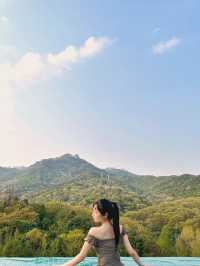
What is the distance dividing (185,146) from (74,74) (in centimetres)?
618

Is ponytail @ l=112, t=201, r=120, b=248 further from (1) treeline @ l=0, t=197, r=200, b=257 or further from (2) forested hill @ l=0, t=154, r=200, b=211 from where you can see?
(2) forested hill @ l=0, t=154, r=200, b=211

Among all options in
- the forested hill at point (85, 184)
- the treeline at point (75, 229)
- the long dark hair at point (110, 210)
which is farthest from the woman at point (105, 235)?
the forested hill at point (85, 184)

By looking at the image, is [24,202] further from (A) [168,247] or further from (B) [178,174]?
(B) [178,174]

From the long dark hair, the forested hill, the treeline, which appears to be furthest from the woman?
the forested hill

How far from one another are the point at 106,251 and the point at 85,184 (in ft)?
87.4

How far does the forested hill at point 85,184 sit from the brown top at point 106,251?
19.3 meters

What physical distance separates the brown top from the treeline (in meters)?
11.6

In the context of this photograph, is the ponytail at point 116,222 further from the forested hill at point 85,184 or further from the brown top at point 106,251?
the forested hill at point 85,184

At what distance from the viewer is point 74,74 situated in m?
Result: 22.3

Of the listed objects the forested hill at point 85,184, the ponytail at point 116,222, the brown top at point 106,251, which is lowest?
the brown top at point 106,251

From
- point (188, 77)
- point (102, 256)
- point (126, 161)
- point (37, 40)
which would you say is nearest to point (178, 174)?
point (126, 161)

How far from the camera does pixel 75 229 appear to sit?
57.8 ft

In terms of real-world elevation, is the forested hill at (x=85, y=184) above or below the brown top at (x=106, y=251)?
above

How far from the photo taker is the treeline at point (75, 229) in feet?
49.5
